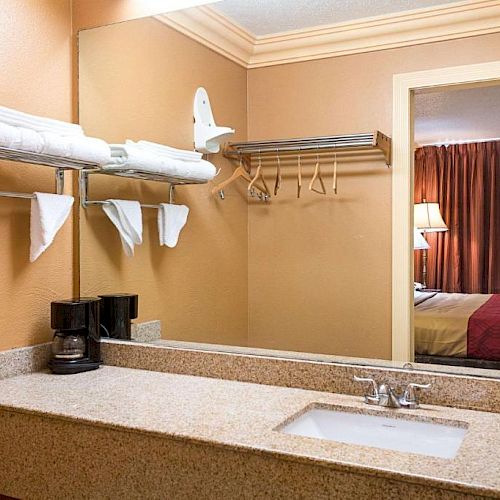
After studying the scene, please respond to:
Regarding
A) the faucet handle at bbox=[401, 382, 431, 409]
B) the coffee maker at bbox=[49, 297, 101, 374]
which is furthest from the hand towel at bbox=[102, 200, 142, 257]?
the faucet handle at bbox=[401, 382, 431, 409]

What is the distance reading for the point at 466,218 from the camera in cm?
162

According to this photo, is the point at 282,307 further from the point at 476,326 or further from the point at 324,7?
the point at 324,7

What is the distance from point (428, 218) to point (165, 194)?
872 millimetres

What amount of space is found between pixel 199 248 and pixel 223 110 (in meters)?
0.45

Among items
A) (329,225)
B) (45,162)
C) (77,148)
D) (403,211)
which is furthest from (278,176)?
(45,162)

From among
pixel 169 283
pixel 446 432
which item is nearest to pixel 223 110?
pixel 169 283

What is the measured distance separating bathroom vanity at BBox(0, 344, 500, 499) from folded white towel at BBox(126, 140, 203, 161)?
2.27 feet

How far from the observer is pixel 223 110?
1968 mm

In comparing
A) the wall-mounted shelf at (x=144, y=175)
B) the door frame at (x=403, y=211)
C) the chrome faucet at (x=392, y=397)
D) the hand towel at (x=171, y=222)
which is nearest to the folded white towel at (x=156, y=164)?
the wall-mounted shelf at (x=144, y=175)

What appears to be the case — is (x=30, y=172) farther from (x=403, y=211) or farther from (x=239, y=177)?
(x=403, y=211)

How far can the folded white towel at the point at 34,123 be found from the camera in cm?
166

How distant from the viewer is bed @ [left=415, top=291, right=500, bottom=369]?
62.6 inches

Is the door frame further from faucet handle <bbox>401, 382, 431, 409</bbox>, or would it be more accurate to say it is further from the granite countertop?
the granite countertop

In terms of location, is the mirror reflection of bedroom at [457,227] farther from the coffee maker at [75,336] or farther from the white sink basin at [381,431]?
the coffee maker at [75,336]
